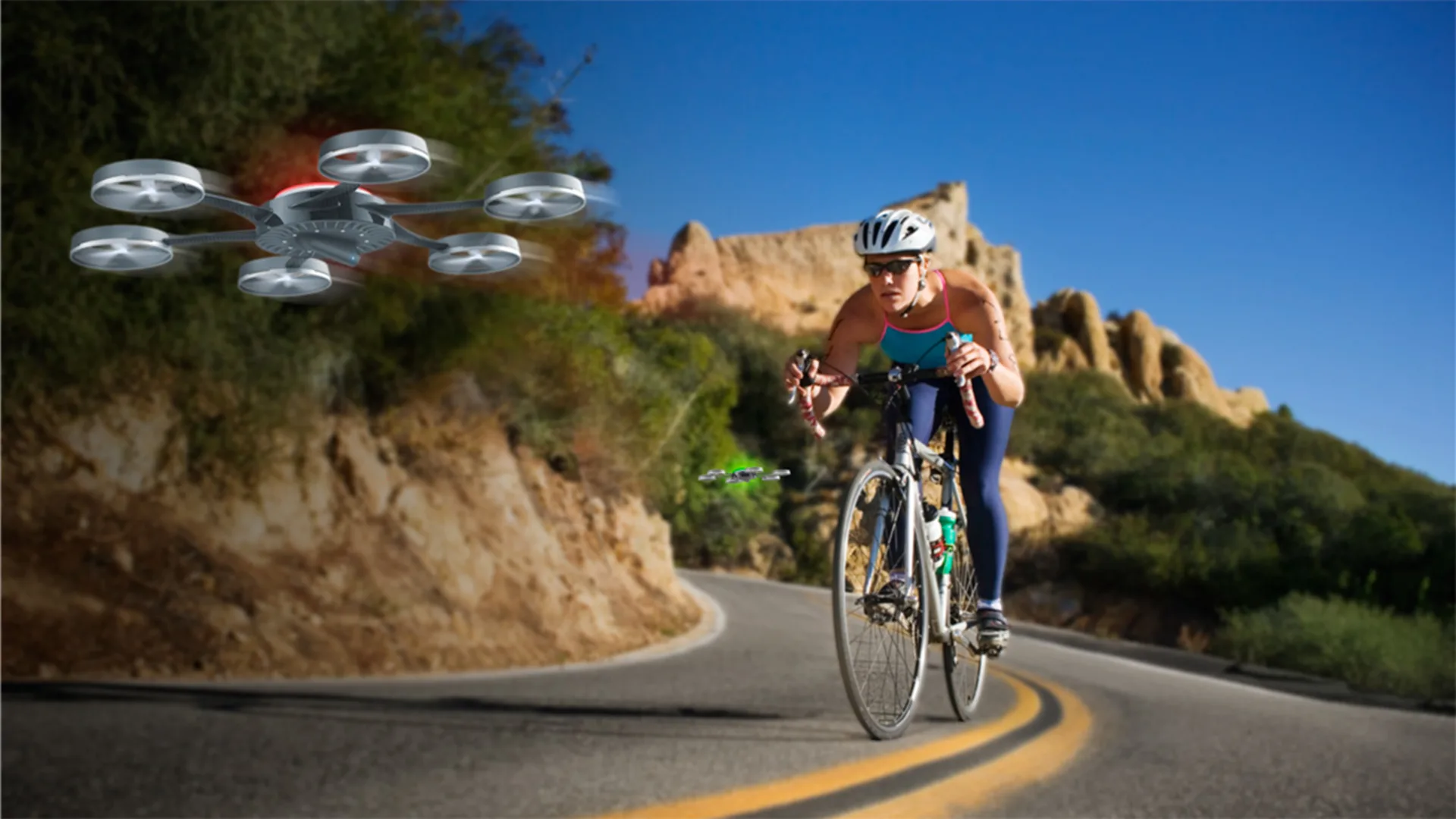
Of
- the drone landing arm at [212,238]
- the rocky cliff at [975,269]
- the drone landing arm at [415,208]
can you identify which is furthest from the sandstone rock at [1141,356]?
the drone landing arm at [212,238]

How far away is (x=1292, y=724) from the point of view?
72.4 meters

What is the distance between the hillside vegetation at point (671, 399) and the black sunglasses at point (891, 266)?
0.21 metres

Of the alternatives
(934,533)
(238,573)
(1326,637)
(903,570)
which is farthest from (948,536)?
(238,573)

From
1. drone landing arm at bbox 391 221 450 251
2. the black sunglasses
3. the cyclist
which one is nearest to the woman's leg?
the cyclist

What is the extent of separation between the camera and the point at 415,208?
1526 mm

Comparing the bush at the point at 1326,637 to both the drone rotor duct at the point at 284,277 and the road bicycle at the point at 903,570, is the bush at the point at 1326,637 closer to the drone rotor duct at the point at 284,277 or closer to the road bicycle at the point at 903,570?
the road bicycle at the point at 903,570

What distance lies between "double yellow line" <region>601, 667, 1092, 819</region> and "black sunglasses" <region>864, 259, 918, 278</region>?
1174mm

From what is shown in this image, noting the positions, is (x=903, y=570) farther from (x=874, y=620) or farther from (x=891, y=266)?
(x=891, y=266)

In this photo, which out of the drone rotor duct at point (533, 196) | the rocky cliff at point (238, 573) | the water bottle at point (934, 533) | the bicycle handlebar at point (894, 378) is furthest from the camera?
the rocky cliff at point (238, 573)

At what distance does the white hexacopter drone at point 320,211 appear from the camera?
4.83 feet

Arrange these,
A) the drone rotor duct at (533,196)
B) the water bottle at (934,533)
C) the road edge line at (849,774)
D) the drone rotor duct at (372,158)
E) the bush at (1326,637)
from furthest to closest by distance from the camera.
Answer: the bush at (1326,637) < the road edge line at (849,774) < the water bottle at (934,533) < the drone rotor duct at (533,196) < the drone rotor duct at (372,158)

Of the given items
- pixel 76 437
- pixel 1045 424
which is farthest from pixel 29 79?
pixel 76 437

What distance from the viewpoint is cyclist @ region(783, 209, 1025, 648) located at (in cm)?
179

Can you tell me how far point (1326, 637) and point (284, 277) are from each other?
4.12 metres
